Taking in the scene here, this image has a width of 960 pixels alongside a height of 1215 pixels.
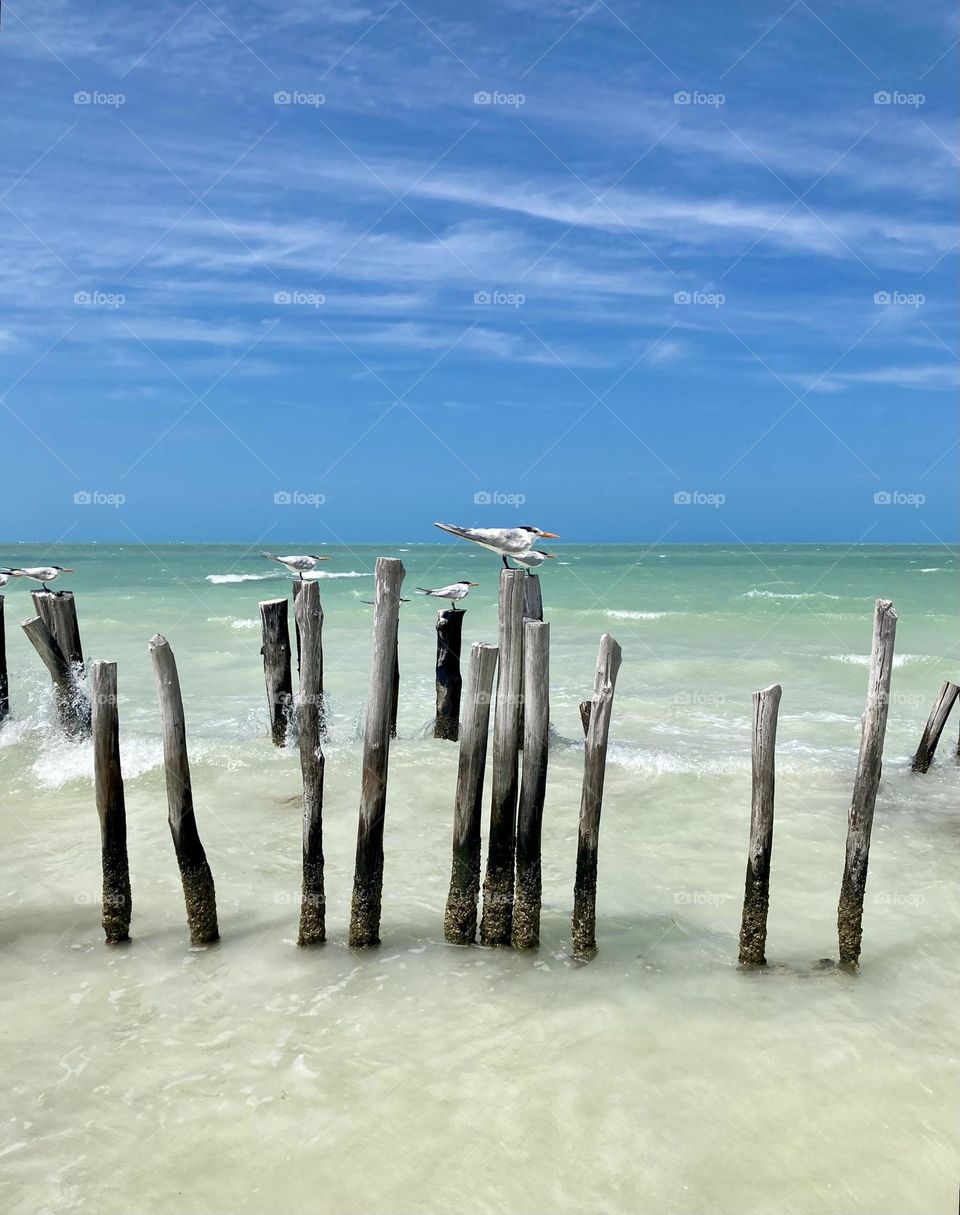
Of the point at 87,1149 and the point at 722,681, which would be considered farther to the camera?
the point at 722,681

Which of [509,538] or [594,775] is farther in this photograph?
[509,538]

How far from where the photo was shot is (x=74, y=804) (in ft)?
34.2

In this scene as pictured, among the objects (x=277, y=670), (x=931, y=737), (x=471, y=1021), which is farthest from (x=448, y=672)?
(x=471, y=1021)

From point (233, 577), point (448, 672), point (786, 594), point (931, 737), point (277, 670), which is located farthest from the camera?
point (233, 577)

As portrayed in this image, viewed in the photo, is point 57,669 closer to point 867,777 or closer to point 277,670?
point 277,670

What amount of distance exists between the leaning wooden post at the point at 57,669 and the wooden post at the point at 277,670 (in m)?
2.55

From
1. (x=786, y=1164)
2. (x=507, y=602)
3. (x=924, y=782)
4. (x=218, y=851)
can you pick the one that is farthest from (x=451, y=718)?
(x=786, y=1164)

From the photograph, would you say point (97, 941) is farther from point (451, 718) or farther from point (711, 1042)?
point (451, 718)

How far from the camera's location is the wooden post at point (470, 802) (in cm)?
620

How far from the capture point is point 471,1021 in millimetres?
5727

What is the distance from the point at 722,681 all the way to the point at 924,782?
8.75 meters

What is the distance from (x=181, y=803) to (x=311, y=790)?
891 millimetres

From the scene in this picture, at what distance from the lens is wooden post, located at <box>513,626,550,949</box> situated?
20.1ft

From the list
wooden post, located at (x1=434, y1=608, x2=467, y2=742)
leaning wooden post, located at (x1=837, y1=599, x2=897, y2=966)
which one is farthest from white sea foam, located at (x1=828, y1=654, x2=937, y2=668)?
leaning wooden post, located at (x1=837, y1=599, x2=897, y2=966)
